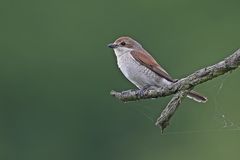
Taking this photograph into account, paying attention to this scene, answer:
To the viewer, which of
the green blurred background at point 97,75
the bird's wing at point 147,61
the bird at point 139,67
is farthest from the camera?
the green blurred background at point 97,75

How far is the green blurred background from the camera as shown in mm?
14766

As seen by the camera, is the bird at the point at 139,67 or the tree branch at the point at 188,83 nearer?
the tree branch at the point at 188,83

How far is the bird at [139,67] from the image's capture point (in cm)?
488

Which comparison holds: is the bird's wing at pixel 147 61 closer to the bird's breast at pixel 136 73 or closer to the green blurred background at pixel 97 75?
the bird's breast at pixel 136 73

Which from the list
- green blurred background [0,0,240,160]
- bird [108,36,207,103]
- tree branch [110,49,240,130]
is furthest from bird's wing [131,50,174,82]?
green blurred background [0,0,240,160]

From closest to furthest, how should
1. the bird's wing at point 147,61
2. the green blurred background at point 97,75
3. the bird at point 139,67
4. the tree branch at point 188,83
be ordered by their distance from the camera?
the tree branch at point 188,83 < the bird at point 139,67 < the bird's wing at point 147,61 < the green blurred background at point 97,75

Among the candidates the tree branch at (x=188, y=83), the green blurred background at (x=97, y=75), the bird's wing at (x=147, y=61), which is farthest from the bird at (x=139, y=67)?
the green blurred background at (x=97, y=75)

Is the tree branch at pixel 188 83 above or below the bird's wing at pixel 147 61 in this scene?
below

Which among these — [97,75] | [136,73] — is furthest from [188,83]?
[97,75]

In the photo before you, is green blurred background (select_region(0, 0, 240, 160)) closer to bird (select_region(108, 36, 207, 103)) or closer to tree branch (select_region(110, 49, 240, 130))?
bird (select_region(108, 36, 207, 103))

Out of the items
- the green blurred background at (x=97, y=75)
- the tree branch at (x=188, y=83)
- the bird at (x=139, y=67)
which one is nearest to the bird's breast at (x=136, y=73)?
the bird at (x=139, y=67)

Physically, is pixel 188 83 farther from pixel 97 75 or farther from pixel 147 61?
pixel 97 75

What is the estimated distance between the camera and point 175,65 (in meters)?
14.9

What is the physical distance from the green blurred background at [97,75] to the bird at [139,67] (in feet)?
26.6
